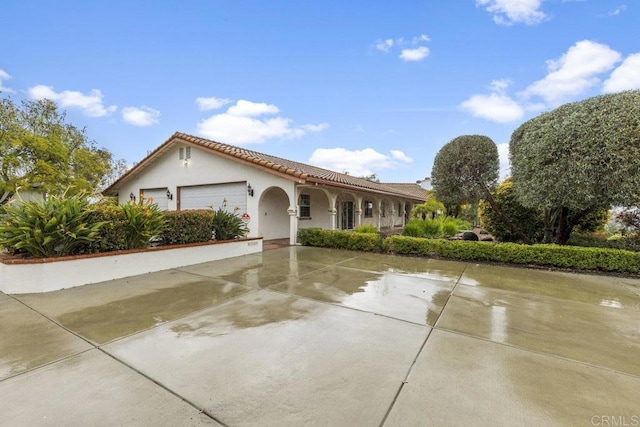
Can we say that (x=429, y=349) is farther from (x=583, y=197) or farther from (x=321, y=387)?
(x=583, y=197)

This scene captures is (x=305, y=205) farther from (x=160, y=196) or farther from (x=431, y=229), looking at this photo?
(x=160, y=196)

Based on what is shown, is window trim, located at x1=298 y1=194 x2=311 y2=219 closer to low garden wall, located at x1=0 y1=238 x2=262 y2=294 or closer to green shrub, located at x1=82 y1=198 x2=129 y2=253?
low garden wall, located at x1=0 y1=238 x2=262 y2=294

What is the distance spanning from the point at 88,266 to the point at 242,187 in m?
6.78

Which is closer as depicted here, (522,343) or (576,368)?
(576,368)

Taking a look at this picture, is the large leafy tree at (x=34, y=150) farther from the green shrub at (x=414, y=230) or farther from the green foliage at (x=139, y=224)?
the green shrub at (x=414, y=230)

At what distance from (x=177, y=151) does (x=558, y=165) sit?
14914 mm

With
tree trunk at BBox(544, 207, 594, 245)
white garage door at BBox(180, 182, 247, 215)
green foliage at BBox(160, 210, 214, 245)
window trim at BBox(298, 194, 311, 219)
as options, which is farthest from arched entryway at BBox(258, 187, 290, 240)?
tree trunk at BBox(544, 207, 594, 245)

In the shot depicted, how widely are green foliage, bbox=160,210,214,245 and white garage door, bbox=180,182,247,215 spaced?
3444 mm

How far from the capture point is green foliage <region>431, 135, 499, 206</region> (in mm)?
9727

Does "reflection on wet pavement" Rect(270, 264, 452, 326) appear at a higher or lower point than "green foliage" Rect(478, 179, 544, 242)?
lower

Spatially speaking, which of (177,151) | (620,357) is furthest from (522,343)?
(177,151)

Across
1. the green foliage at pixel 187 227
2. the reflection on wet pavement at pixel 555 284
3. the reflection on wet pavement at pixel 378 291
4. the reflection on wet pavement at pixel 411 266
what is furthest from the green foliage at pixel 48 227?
the reflection on wet pavement at pixel 555 284

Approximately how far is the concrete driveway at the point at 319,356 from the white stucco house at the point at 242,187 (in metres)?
6.12

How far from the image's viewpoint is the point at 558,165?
277 inches
